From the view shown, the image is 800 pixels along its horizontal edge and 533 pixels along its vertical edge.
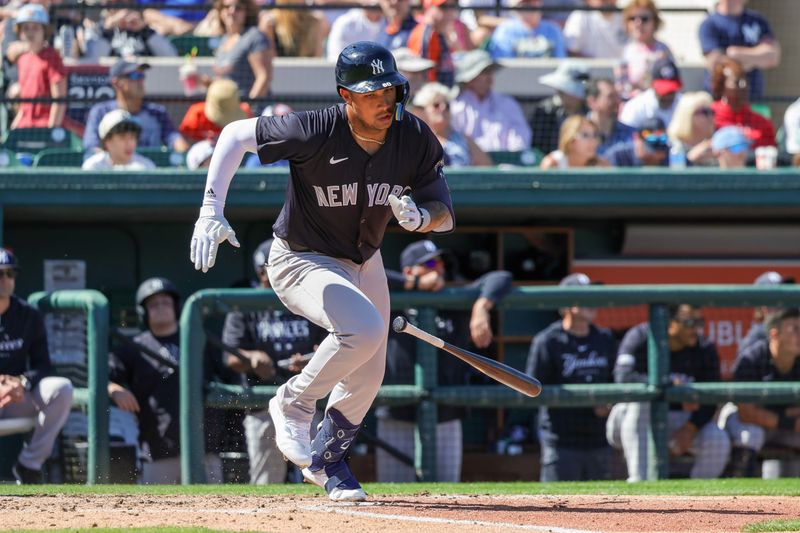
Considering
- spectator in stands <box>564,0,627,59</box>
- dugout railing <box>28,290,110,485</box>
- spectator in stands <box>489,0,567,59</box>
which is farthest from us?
spectator in stands <box>564,0,627,59</box>

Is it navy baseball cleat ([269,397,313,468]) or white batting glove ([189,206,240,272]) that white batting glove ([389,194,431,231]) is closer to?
white batting glove ([189,206,240,272])

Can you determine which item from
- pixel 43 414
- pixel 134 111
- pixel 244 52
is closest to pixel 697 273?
pixel 244 52

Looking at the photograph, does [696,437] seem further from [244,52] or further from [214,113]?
[244,52]

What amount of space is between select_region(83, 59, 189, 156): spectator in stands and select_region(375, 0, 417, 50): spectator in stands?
195cm

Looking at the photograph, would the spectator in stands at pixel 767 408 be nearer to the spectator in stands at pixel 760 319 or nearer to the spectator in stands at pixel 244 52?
the spectator in stands at pixel 760 319

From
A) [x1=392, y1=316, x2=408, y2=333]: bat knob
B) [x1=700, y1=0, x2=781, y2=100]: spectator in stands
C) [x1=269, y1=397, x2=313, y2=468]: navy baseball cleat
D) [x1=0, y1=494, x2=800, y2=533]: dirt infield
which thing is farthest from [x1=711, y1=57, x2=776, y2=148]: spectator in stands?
[x1=269, y1=397, x2=313, y2=468]: navy baseball cleat

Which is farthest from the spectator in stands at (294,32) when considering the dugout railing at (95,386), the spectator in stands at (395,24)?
the dugout railing at (95,386)

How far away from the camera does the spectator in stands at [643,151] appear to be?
9.52 meters

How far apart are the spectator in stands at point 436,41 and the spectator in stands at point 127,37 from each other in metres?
2.16

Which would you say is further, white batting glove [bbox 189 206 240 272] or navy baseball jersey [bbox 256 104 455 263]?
navy baseball jersey [bbox 256 104 455 263]

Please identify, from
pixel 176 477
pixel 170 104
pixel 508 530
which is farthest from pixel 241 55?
pixel 508 530

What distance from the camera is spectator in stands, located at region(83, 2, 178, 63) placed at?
11.0 meters

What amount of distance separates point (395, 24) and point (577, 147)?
7.23 ft

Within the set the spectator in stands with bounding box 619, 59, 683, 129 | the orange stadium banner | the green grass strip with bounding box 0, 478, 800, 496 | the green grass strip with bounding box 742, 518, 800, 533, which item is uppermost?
the spectator in stands with bounding box 619, 59, 683, 129
